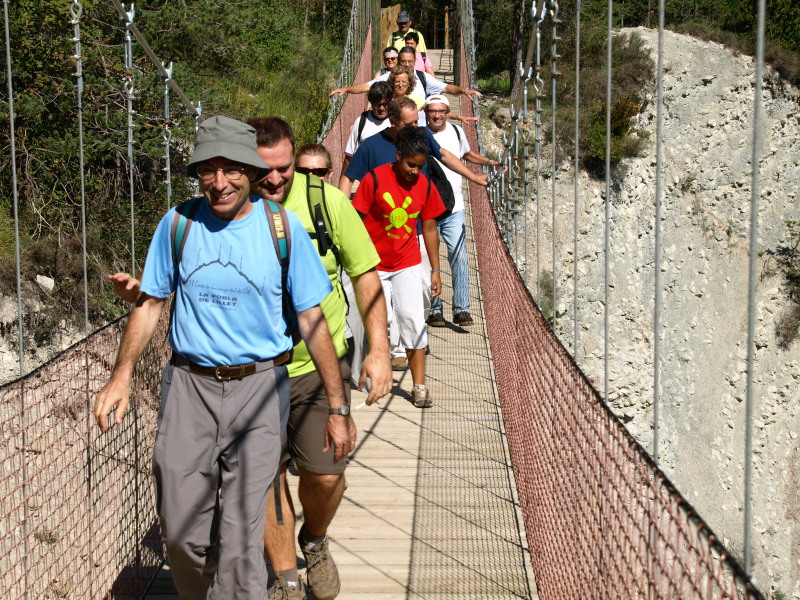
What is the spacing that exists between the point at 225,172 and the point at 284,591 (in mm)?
1210

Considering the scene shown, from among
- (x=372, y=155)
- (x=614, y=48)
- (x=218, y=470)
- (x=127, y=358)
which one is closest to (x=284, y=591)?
(x=218, y=470)

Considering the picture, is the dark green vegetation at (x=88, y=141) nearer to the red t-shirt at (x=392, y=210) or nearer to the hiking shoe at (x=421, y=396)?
the hiking shoe at (x=421, y=396)

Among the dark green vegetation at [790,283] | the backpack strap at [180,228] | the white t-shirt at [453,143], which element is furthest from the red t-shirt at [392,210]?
the dark green vegetation at [790,283]

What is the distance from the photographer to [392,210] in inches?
175

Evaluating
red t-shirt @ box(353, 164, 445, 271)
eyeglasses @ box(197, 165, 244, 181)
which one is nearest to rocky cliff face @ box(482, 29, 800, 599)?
red t-shirt @ box(353, 164, 445, 271)

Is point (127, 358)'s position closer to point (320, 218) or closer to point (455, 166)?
point (320, 218)

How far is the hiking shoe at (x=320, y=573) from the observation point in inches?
116

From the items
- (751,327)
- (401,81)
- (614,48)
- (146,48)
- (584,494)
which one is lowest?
(584,494)

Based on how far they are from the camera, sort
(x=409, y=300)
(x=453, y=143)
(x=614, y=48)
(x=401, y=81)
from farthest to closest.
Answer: (x=614, y=48)
(x=453, y=143)
(x=401, y=81)
(x=409, y=300)

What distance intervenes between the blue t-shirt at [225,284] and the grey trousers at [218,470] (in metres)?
0.08

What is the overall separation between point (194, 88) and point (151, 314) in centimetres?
980

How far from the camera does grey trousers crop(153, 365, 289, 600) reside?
7.59 feet

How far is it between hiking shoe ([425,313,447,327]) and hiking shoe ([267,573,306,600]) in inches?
155

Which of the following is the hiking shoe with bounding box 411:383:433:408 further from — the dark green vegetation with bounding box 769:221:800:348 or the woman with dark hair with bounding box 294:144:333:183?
the dark green vegetation with bounding box 769:221:800:348
